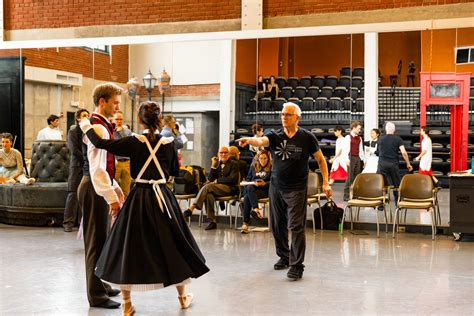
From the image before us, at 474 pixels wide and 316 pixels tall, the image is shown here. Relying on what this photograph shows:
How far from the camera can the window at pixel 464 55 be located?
33.0 ft

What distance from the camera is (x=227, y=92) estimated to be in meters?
11.2

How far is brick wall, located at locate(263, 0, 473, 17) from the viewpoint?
10070mm

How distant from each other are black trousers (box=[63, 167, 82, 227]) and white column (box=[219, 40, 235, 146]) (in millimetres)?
2861

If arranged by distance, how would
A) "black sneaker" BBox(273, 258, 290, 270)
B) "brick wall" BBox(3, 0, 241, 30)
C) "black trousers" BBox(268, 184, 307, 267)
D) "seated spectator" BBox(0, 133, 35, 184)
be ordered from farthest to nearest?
"brick wall" BBox(3, 0, 241, 30), "seated spectator" BBox(0, 133, 35, 184), "black sneaker" BBox(273, 258, 290, 270), "black trousers" BBox(268, 184, 307, 267)

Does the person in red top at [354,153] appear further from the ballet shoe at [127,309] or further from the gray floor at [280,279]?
the ballet shoe at [127,309]

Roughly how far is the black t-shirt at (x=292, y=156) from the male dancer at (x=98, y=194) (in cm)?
178

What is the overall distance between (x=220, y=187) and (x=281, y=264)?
301 cm

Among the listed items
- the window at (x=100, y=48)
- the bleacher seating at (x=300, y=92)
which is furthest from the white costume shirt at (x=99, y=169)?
the window at (x=100, y=48)

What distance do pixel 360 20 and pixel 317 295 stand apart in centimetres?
595

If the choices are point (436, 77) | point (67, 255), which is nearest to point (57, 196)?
point (67, 255)

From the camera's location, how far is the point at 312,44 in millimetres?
10578

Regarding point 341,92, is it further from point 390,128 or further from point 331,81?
point 390,128

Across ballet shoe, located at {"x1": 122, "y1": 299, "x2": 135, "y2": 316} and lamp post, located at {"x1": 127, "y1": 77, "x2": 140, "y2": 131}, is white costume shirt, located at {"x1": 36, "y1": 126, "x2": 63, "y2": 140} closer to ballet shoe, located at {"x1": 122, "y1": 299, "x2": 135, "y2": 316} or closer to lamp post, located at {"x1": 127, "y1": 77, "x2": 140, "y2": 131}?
lamp post, located at {"x1": 127, "y1": 77, "x2": 140, "y2": 131}

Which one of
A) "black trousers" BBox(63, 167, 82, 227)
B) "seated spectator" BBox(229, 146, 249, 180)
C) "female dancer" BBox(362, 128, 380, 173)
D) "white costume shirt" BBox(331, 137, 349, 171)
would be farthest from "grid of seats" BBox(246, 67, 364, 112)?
"black trousers" BBox(63, 167, 82, 227)
